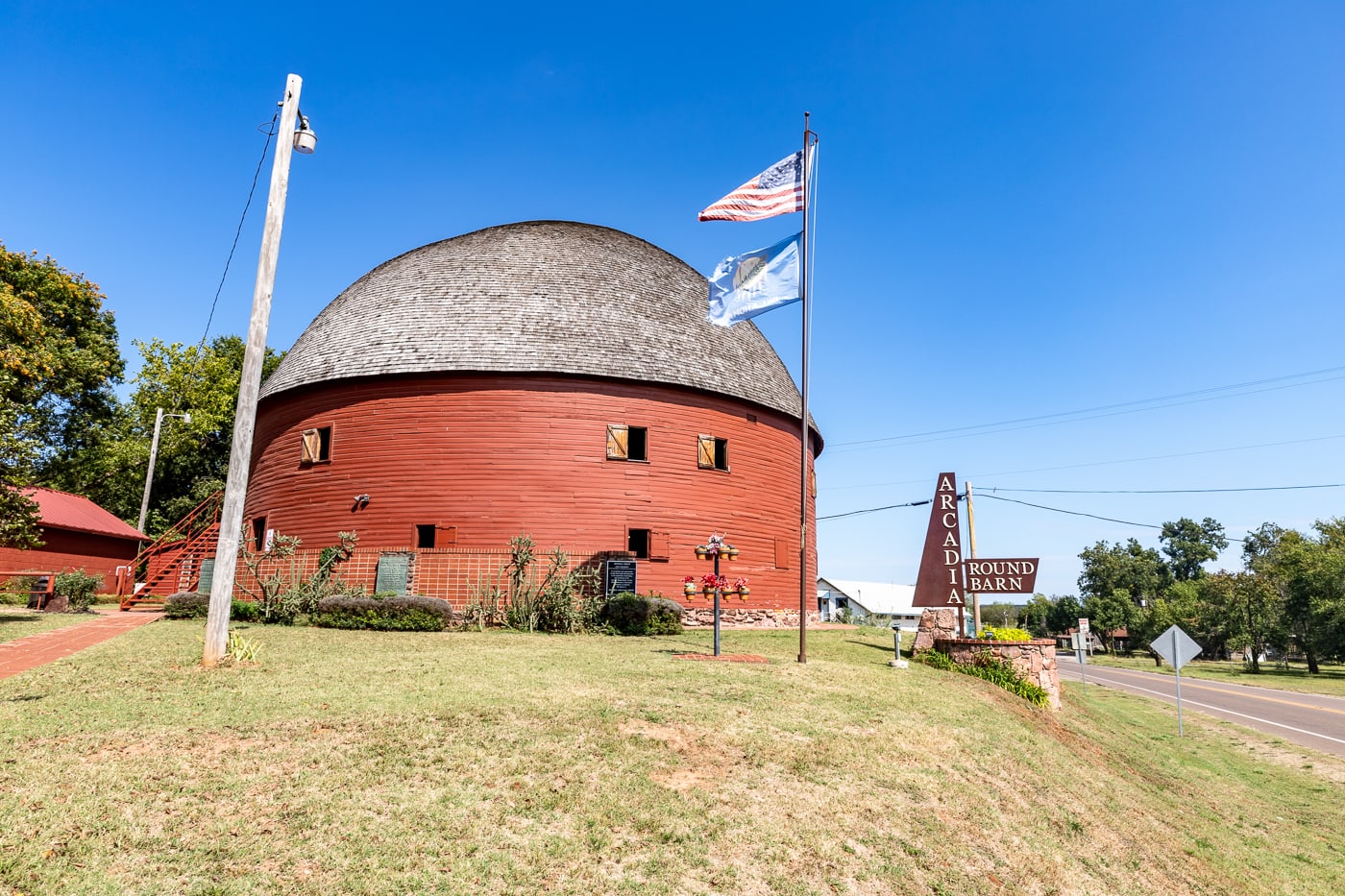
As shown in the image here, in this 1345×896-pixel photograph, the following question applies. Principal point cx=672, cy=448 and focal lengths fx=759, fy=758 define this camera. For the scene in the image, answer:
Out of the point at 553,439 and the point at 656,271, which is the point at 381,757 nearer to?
the point at 553,439

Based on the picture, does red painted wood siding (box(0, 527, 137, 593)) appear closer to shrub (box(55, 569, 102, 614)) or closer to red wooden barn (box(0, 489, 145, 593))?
red wooden barn (box(0, 489, 145, 593))

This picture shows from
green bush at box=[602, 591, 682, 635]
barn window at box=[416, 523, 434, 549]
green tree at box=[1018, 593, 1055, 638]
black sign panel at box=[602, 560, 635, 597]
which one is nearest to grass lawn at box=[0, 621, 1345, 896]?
green bush at box=[602, 591, 682, 635]

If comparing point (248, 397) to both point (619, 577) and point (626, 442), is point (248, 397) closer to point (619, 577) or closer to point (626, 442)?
point (619, 577)

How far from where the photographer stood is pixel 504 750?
7.43 m

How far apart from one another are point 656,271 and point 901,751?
21.7m

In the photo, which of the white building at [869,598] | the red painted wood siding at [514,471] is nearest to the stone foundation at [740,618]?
the red painted wood siding at [514,471]

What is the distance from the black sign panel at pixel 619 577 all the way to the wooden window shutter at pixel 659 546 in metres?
1.16

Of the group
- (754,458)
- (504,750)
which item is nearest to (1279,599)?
(754,458)

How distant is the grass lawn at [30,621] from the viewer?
48.8ft

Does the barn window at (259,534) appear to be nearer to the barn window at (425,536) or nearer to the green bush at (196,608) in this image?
the green bush at (196,608)

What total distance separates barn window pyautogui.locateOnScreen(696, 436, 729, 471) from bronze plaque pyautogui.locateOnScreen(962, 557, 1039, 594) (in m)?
8.18

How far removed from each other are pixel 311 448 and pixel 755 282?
54.2ft

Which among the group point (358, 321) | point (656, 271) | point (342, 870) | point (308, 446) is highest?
point (656, 271)

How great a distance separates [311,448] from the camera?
78.9ft
